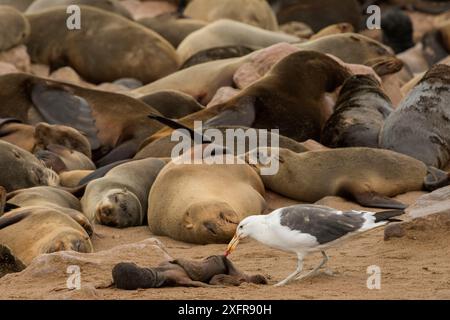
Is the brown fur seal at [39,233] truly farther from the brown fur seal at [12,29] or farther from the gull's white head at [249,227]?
the brown fur seal at [12,29]

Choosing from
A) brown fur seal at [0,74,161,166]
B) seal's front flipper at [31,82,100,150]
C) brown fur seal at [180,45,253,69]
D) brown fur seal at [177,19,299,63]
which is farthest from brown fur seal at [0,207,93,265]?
brown fur seal at [177,19,299,63]

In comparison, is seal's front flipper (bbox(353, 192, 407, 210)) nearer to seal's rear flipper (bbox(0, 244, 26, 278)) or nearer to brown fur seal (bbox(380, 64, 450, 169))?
brown fur seal (bbox(380, 64, 450, 169))

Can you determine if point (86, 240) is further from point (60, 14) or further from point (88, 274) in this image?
point (60, 14)

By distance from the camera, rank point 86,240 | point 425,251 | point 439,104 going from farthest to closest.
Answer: point 439,104
point 86,240
point 425,251

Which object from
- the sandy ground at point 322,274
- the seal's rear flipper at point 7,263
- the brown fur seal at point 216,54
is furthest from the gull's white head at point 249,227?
the brown fur seal at point 216,54

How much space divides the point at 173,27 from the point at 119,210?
33.9ft

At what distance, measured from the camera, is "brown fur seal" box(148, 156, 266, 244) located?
797 cm

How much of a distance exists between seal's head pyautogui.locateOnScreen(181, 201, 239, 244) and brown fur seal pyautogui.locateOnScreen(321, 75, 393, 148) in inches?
105

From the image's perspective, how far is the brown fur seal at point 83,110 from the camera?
11.8 m

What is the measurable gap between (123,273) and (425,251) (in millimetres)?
1813

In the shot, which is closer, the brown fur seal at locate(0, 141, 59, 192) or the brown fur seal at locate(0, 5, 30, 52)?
the brown fur seal at locate(0, 141, 59, 192)

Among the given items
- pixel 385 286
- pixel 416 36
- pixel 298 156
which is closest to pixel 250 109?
pixel 298 156

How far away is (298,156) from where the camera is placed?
9.41m

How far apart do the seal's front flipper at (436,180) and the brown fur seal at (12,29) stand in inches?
299
